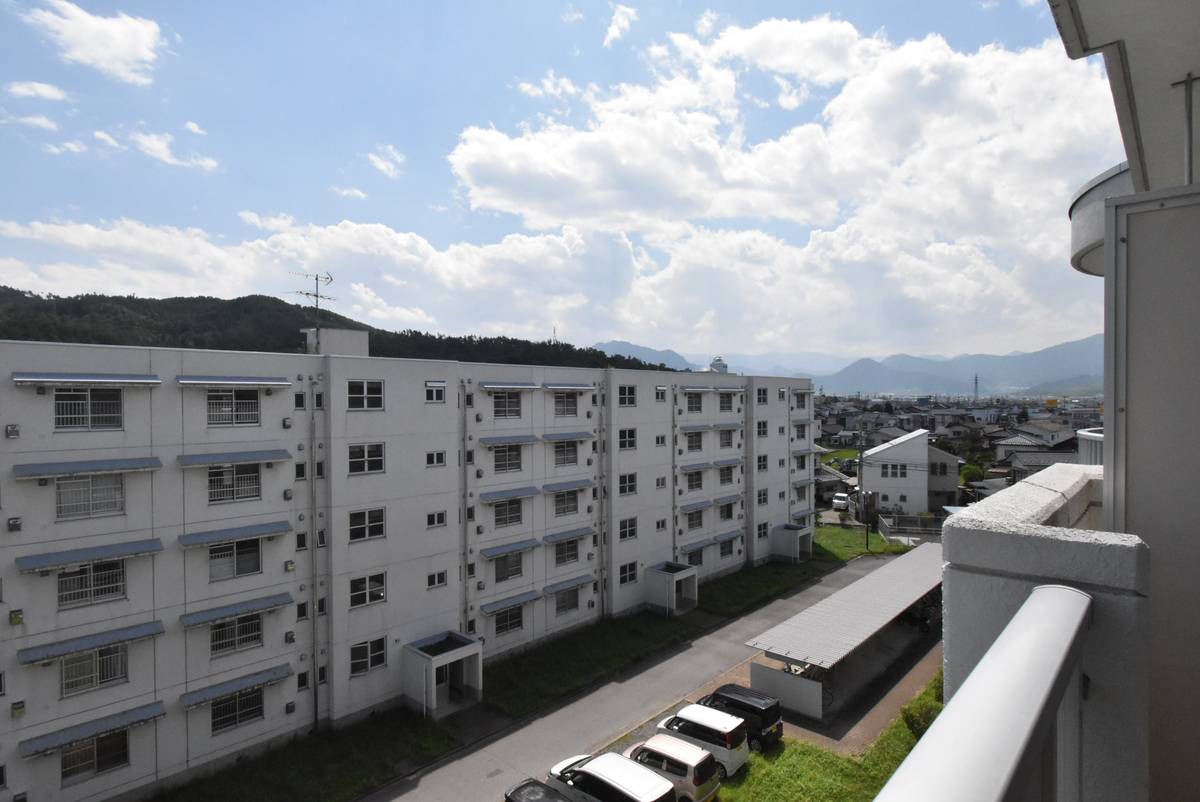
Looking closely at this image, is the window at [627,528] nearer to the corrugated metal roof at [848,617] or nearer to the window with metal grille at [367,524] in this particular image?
the corrugated metal roof at [848,617]

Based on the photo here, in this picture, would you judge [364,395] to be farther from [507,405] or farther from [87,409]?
[87,409]

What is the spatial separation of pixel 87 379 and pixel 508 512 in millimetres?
11264

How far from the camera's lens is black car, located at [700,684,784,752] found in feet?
48.1

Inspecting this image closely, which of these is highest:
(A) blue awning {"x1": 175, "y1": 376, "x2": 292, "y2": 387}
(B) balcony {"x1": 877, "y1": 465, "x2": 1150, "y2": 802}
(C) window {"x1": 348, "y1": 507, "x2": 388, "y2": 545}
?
(A) blue awning {"x1": 175, "y1": 376, "x2": 292, "y2": 387}

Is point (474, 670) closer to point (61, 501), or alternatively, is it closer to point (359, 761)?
point (359, 761)

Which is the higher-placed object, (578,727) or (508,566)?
(508,566)

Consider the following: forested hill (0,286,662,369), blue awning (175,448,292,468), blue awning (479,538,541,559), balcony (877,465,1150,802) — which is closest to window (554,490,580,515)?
blue awning (479,538,541,559)

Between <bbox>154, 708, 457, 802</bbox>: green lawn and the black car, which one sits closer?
<bbox>154, 708, 457, 802</bbox>: green lawn

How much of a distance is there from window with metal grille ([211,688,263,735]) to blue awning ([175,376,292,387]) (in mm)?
6889

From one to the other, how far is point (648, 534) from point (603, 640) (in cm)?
496

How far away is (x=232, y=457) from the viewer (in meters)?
14.3

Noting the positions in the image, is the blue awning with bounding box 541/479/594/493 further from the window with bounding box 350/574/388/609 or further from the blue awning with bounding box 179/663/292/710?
the blue awning with bounding box 179/663/292/710

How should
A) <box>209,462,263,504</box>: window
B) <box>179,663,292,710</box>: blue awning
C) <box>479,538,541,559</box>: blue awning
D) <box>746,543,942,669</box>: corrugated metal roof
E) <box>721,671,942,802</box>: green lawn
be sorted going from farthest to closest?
<box>479,538,541,559</box>: blue awning
<box>746,543,942,669</box>: corrugated metal roof
<box>209,462,263,504</box>: window
<box>179,663,292,710</box>: blue awning
<box>721,671,942,802</box>: green lawn

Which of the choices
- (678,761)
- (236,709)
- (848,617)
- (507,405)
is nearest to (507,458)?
(507,405)
